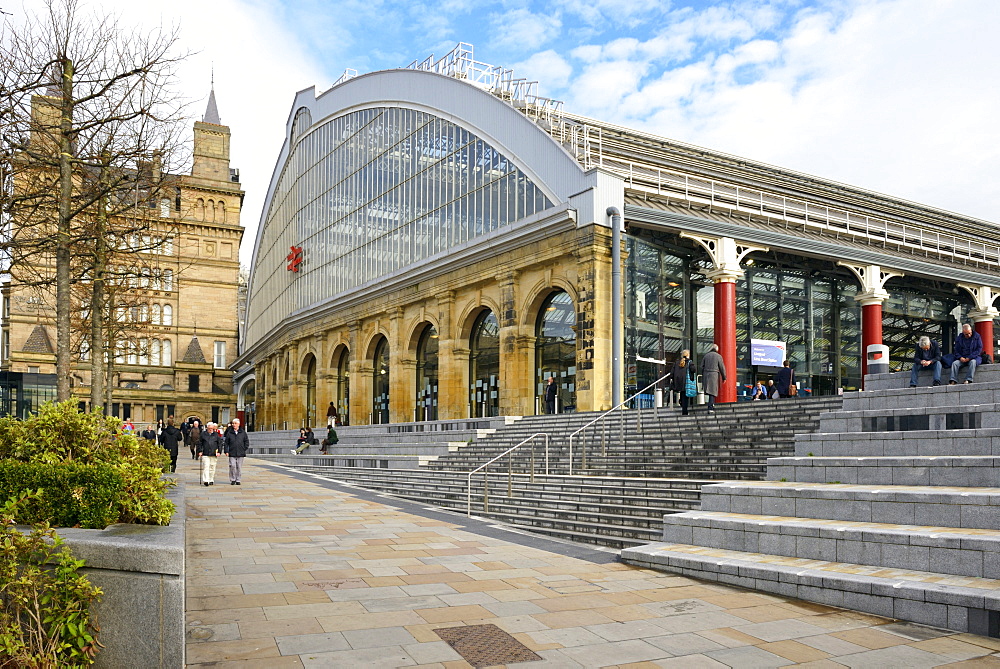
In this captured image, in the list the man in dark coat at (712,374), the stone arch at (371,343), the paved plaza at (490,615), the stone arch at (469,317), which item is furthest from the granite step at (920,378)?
the stone arch at (371,343)

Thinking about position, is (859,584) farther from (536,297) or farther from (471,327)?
(471,327)

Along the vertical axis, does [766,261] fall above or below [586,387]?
above

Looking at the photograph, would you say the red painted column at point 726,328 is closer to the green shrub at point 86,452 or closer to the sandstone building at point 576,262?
the sandstone building at point 576,262

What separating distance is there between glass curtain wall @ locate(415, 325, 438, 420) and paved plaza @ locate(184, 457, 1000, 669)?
81.0 feet

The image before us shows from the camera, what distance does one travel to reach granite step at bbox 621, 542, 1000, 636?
724cm

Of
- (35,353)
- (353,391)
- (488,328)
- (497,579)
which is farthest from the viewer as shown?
(35,353)

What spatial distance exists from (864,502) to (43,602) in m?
8.48

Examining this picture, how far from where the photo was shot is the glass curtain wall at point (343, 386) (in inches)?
1816

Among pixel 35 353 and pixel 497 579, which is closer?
pixel 497 579

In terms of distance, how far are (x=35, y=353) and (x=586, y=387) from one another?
62880 millimetres

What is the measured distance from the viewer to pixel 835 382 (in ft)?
109

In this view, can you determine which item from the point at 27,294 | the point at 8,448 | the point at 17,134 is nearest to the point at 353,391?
the point at 17,134

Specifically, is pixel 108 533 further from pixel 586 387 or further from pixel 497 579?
pixel 586 387

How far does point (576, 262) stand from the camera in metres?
28.0
